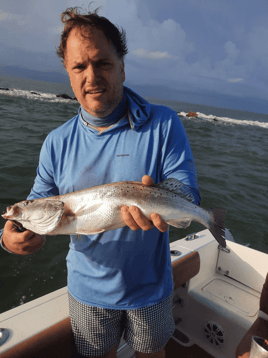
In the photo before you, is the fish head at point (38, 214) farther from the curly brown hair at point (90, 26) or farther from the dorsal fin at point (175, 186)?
the curly brown hair at point (90, 26)

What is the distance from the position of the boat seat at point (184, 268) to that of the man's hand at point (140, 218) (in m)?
1.93

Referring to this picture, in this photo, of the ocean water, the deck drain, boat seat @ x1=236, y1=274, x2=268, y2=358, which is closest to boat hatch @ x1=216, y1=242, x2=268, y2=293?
the deck drain

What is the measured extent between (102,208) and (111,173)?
13.3 inches

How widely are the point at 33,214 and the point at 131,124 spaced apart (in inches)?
49.0

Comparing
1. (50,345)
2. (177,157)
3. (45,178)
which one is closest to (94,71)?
(177,157)

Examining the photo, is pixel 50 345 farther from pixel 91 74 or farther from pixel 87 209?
pixel 91 74

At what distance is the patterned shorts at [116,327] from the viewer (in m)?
2.37

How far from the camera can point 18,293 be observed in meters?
5.69

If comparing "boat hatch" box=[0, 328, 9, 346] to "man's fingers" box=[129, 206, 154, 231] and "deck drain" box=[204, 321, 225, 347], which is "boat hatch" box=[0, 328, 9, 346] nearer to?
"man's fingers" box=[129, 206, 154, 231]

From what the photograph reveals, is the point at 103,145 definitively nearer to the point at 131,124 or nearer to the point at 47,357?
the point at 131,124

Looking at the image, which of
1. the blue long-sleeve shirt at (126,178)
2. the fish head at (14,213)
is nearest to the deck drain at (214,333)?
the blue long-sleeve shirt at (126,178)

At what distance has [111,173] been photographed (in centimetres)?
230

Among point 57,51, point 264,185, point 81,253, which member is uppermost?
point 57,51

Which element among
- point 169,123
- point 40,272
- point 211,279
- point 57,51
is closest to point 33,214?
point 169,123
